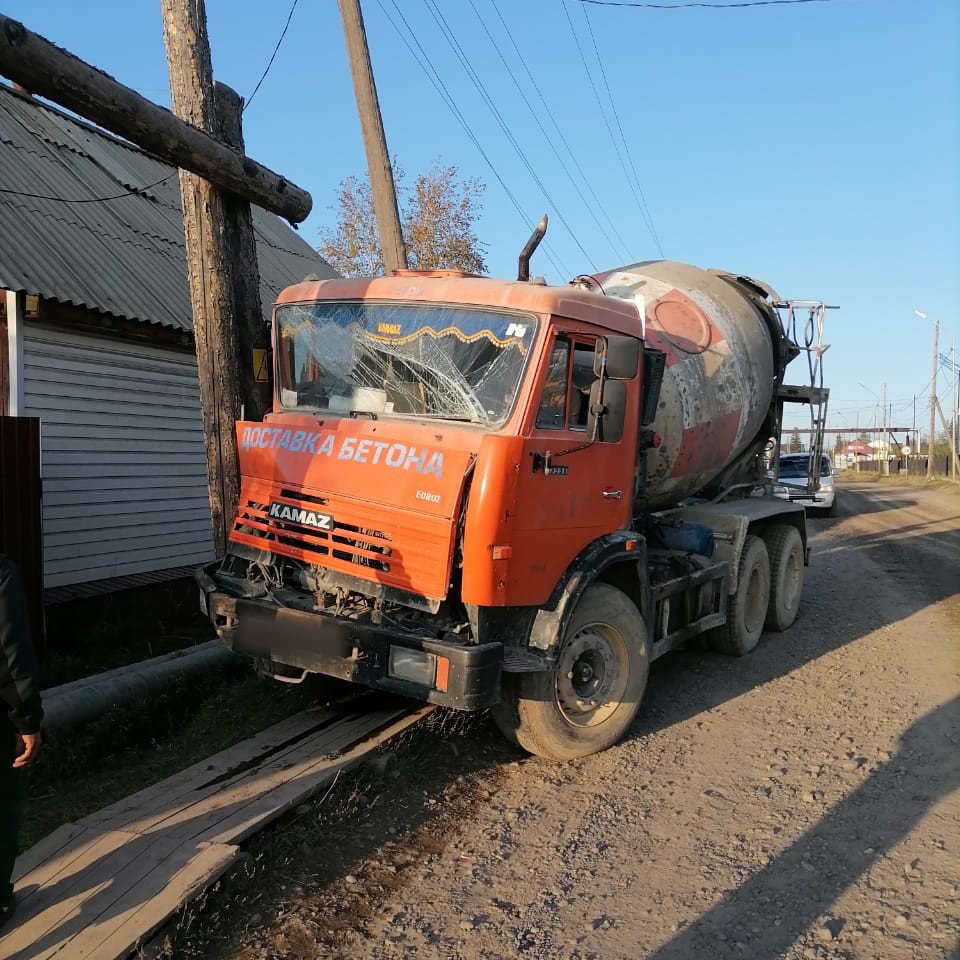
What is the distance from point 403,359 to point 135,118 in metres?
1.96

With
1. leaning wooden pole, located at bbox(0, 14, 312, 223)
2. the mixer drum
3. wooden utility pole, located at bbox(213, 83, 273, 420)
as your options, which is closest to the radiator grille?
wooden utility pole, located at bbox(213, 83, 273, 420)

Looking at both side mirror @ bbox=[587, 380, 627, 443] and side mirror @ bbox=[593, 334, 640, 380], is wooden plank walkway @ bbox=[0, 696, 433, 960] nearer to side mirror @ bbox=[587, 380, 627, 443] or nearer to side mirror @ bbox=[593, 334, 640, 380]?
side mirror @ bbox=[587, 380, 627, 443]

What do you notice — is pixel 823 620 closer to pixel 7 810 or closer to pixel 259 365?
pixel 259 365

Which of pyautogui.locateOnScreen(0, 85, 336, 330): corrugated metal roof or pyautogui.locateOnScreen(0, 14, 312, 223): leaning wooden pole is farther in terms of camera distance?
pyautogui.locateOnScreen(0, 85, 336, 330): corrugated metal roof

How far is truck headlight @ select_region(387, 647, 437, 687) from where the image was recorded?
4184 millimetres

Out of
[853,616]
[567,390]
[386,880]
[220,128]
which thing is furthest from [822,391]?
[386,880]

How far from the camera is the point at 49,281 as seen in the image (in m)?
7.18

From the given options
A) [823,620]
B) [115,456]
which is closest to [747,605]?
[823,620]

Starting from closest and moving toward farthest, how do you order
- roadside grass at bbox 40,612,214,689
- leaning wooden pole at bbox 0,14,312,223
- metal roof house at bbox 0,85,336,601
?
leaning wooden pole at bbox 0,14,312,223, roadside grass at bbox 40,612,214,689, metal roof house at bbox 0,85,336,601

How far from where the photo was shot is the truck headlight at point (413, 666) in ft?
13.7

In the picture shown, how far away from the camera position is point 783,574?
8.38 m

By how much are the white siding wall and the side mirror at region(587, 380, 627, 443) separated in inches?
Result: 208

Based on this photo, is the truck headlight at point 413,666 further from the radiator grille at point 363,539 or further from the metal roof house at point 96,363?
the metal roof house at point 96,363

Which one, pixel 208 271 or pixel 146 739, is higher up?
pixel 208 271
